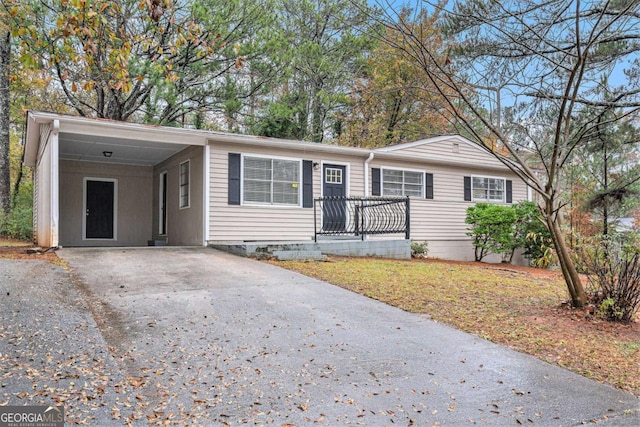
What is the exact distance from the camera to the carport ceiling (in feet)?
31.8

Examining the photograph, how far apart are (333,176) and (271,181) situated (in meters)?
1.81

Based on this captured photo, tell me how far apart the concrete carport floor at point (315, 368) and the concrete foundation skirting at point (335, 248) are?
349 centimetres

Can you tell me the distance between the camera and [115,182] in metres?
12.6

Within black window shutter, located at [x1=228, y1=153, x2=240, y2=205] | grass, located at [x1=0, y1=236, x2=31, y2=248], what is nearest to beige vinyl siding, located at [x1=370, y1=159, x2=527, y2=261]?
black window shutter, located at [x1=228, y1=153, x2=240, y2=205]

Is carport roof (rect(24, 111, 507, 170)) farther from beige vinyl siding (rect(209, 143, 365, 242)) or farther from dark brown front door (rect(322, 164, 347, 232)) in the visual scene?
dark brown front door (rect(322, 164, 347, 232))

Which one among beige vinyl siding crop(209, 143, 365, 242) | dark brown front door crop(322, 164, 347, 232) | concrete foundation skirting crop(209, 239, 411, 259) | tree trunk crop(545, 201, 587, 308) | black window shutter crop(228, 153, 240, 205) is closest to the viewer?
tree trunk crop(545, 201, 587, 308)

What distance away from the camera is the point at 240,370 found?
3186 mm

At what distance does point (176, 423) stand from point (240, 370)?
2.51ft

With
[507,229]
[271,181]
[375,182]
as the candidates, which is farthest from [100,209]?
[507,229]

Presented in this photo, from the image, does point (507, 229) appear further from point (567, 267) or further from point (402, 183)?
point (567, 267)

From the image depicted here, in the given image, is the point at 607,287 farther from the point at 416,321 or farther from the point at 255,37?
the point at 255,37

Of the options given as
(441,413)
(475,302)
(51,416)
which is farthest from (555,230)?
(51,416)

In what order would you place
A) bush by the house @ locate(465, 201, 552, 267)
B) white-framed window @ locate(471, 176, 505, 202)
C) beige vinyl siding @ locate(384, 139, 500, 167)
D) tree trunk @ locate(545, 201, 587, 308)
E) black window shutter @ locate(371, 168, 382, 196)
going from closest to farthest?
tree trunk @ locate(545, 201, 587, 308) → black window shutter @ locate(371, 168, 382, 196) → bush by the house @ locate(465, 201, 552, 267) → beige vinyl siding @ locate(384, 139, 500, 167) → white-framed window @ locate(471, 176, 505, 202)

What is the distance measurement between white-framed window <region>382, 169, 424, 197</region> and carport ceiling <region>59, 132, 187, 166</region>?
5.53m
